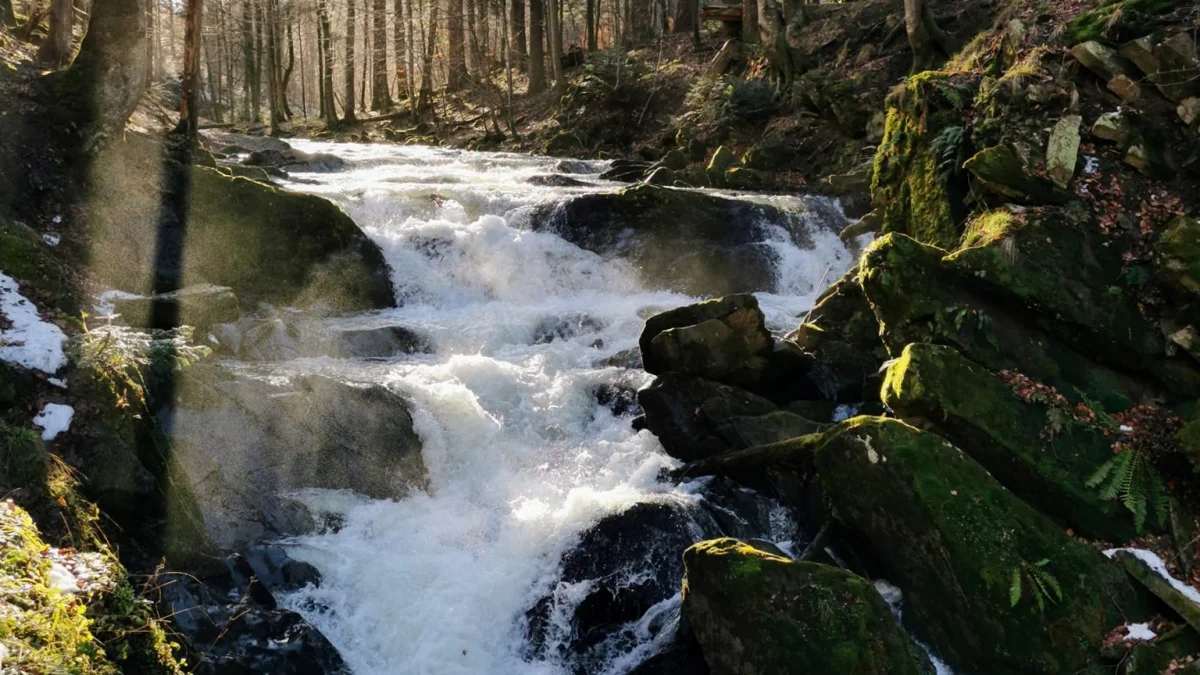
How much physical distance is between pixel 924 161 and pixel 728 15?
16895mm

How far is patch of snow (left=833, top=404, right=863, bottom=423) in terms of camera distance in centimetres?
989

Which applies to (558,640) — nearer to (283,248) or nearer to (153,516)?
(153,516)

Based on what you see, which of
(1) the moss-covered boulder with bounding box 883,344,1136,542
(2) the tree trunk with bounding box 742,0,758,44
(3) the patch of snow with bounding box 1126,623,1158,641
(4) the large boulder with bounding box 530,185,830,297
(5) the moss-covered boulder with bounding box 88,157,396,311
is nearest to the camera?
(3) the patch of snow with bounding box 1126,623,1158,641

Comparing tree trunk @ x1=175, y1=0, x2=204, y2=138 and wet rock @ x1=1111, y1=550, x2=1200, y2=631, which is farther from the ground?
tree trunk @ x1=175, y1=0, x2=204, y2=138

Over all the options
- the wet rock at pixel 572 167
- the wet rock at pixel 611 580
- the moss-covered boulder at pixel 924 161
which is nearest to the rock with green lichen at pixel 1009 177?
the moss-covered boulder at pixel 924 161

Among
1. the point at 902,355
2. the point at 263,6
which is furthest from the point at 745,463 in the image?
the point at 263,6

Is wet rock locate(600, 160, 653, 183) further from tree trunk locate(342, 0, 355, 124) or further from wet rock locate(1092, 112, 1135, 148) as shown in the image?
tree trunk locate(342, 0, 355, 124)

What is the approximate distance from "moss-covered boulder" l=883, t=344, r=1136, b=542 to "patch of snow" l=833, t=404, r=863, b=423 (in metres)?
1.83

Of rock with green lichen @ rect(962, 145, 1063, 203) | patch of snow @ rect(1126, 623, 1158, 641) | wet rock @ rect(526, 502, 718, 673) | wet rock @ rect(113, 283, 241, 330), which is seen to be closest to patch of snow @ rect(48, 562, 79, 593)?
wet rock @ rect(526, 502, 718, 673)

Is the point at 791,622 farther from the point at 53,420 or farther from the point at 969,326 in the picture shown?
the point at 53,420

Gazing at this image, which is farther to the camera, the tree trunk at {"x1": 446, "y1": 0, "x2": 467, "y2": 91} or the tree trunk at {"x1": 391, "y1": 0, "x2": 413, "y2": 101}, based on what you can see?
the tree trunk at {"x1": 391, "y1": 0, "x2": 413, "y2": 101}

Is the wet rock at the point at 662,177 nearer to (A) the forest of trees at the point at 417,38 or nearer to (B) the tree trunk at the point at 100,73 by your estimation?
(A) the forest of trees at the point at 417,38

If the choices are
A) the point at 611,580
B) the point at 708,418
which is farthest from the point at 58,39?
the point at 611,580

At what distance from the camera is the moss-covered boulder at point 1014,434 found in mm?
7297
